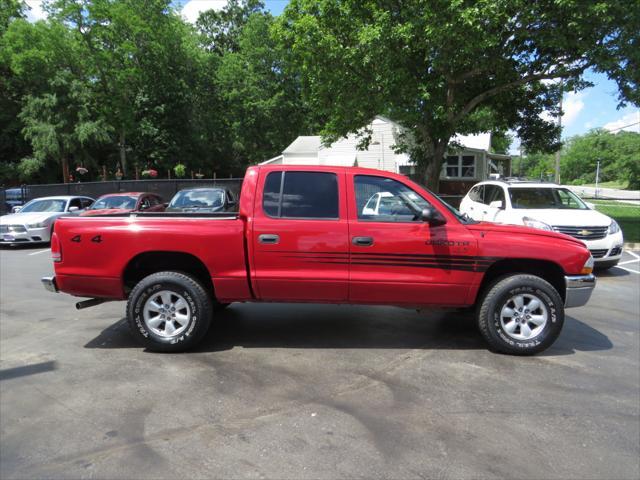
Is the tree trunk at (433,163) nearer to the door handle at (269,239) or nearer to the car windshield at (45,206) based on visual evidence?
the car windshield at (45,206)

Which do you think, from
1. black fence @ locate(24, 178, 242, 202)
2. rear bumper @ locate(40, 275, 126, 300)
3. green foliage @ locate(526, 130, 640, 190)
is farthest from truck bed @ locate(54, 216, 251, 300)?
green foliage @ locate(526, 130, 640, 190)

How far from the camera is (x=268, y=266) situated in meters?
4.53

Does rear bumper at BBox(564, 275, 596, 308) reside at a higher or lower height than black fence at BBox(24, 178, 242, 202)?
lower

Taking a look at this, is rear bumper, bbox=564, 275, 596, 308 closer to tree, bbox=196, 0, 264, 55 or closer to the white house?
the white house

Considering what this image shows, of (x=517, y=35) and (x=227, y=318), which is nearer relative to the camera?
(x=227, y=318)

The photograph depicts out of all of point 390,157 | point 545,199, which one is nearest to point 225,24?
point 390,157

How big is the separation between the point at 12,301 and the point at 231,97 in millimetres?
36643

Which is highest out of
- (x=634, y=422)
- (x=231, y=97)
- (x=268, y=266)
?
(x=231, y=97)

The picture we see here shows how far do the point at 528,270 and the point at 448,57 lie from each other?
33.1 ft

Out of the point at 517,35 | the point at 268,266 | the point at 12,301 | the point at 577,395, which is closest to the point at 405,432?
the point at 577,395

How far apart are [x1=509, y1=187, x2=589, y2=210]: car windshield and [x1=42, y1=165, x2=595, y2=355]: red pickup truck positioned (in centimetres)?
540

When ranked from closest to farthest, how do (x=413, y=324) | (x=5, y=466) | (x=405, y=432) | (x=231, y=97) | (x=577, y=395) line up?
(x=5, y=466)
(x=405, y=432)
(x=577, y=395)
(x=413, y=324)
(x=231, y=97)

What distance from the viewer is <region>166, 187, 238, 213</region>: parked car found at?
11.9 meters

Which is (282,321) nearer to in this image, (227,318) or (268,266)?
(227,318)
